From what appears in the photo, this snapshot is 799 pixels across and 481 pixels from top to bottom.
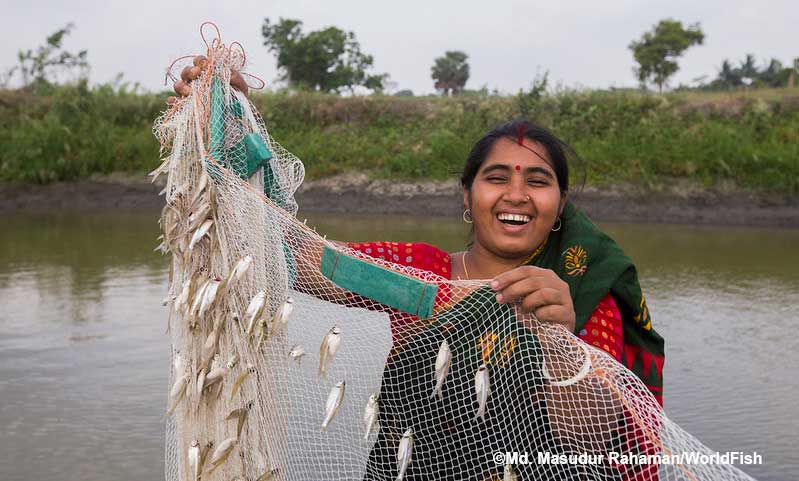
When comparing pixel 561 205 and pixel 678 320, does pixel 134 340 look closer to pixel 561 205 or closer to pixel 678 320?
pixel 678 320

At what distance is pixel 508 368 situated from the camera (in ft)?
8.19

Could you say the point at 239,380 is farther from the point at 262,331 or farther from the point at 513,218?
the point at 513,218

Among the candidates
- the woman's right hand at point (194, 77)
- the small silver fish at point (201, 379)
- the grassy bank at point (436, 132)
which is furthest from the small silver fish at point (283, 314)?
the grassy bank at point (436, 132)

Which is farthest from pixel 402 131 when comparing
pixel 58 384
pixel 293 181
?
pixel 293 181

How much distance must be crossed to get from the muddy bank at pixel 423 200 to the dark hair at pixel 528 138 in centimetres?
1371

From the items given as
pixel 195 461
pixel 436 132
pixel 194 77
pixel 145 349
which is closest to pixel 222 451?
pixel 195 461

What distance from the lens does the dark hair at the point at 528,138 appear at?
2580mm

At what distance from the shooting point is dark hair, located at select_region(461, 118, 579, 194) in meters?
2.58

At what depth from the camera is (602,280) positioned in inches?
96.7

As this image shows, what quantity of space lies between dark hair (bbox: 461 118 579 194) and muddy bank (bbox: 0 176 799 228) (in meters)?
13.7

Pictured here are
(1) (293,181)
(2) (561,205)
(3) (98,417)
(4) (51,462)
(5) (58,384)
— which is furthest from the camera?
(5) (58,384)

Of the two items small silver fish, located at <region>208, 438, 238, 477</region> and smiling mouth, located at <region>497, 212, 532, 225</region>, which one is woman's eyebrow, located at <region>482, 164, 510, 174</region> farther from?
small silver fish, located at <region>208, 438, 238, 477</region>

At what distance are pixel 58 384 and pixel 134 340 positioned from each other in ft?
3.96

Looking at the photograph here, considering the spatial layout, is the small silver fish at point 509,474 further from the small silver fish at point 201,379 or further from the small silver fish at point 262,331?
the small silver fish at point 201,379
